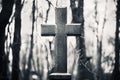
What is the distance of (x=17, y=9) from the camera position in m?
6.24

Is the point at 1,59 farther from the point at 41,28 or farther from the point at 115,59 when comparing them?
the point at 115,59

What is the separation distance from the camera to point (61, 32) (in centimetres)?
602

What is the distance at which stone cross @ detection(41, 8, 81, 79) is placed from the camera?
5.96m

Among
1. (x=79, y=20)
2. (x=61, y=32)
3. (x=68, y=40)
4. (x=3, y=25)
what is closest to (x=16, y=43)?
(x=3, y=25)

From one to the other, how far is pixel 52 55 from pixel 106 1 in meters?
1.55

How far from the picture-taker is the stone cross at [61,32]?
5.96 meters

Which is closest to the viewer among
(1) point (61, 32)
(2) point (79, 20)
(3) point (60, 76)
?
(3) point (60, 76)

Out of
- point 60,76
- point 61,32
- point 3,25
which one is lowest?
point 60,76

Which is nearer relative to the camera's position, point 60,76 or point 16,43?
point 60,76

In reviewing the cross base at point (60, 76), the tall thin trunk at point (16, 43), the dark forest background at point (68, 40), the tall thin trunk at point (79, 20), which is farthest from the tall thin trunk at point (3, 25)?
the tall thin trunk at point (79, 20)

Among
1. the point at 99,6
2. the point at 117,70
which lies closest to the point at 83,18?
the point at 99,6

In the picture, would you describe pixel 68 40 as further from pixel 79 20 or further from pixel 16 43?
pixel 16 43

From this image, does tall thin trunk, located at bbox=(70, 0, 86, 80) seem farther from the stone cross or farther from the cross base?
the cross base

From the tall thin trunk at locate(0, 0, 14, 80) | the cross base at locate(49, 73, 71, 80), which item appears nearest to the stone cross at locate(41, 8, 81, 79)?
the cross base at locate(49, 73, 71, 80)
